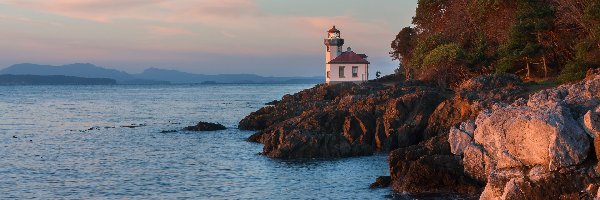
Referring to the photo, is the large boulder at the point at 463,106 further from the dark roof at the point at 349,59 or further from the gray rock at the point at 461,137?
the dark roof at the point at 349,59

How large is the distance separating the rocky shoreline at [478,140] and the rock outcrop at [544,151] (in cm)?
3

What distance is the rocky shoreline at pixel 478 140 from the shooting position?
844 inches

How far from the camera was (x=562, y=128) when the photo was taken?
70.3ft

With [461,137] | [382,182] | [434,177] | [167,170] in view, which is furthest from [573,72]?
[167,170]

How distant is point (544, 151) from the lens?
21.7 metres

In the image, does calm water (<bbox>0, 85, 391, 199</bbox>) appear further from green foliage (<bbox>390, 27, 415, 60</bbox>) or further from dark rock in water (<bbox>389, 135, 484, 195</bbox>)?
green foliage (<bbox>390, 27, 415, 60</bbox>)

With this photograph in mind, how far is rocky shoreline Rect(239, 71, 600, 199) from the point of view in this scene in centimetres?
2144

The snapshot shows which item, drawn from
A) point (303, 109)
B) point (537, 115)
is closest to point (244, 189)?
point (537, 115)

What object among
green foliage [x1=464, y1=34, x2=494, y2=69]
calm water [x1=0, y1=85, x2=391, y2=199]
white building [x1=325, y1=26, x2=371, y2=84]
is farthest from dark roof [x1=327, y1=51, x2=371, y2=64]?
calm water [x1=0, y1=85, x2=391, y2=199]

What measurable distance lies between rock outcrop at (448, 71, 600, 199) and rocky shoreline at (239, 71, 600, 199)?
3 cm

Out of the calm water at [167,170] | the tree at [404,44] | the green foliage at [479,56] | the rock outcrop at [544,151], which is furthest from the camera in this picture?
the tree at [404,44]

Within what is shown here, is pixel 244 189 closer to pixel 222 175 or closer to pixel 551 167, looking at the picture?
pixel 222 175

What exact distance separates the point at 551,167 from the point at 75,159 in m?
27.2

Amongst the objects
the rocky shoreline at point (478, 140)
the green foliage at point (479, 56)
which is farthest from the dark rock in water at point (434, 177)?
the green foliage at point (479, 56)
